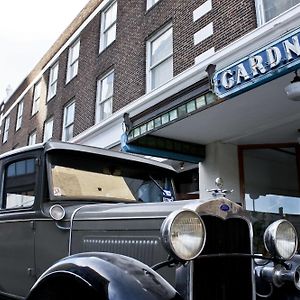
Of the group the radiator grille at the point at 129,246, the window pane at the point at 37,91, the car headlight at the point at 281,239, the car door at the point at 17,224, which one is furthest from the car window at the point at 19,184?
the window pane at the point at 37,91

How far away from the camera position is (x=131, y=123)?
325 inches

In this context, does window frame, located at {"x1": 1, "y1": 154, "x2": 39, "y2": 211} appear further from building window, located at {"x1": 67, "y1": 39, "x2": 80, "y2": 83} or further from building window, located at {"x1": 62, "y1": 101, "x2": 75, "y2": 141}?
building window, located at {"x1": 67, "y1": 39, "x2": 80, "y2": 83}

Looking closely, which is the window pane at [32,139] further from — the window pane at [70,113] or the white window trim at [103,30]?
the white window trim at [103,30]

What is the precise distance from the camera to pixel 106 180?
146 inches

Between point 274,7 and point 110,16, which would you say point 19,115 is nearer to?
point 110,16

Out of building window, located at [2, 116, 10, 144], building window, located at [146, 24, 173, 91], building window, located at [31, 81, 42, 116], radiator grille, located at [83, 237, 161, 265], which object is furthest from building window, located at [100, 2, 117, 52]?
building window, located at [2, 116, 10, 144]

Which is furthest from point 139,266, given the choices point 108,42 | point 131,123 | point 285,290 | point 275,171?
point 108,42

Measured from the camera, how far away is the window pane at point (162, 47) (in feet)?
37.1

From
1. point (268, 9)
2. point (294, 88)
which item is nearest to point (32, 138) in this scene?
point (268, 9)

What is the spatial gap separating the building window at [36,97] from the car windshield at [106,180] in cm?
1716

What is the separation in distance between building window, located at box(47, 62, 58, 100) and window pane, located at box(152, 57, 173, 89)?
7.93 metres

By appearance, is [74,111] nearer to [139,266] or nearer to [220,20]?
[220,20]

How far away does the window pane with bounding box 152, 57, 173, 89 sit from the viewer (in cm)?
1109

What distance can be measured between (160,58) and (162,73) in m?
0.49
